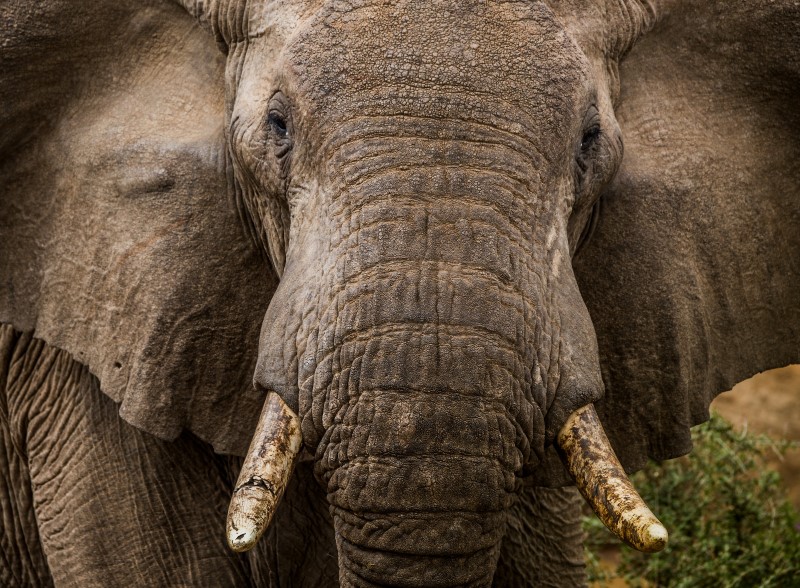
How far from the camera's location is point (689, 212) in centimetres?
362

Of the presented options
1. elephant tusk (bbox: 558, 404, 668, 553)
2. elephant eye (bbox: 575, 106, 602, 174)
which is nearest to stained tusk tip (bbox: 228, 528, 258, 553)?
elephant tusk (bbox: 558, 404, 668, 553)

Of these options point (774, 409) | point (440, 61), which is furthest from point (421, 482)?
point (774, 409)

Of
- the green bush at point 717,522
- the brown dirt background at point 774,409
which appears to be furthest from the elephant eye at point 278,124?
the brown dirt background at point 774,409

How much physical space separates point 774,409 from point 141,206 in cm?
463

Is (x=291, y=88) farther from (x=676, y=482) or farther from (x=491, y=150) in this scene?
(x=676, y=482)

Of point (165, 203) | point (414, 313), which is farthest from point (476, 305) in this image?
point (165, 203)

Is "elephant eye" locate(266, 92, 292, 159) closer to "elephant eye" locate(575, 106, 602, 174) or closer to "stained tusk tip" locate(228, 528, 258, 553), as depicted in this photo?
"elephant eye" locate(575, 106, 602, 174)

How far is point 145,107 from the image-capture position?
12.0 ft

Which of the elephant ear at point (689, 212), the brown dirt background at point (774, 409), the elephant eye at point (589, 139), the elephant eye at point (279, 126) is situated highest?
the elephant eye at point (279, 126)

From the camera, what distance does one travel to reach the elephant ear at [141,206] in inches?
140

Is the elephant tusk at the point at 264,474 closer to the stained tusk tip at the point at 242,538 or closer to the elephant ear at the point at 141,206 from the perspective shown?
the stained tusk tip at the point at 242,538

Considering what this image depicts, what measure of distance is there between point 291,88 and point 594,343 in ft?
2.44

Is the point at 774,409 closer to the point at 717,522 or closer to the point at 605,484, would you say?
the point at 717,522

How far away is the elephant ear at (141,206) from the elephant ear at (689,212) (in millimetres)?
764
